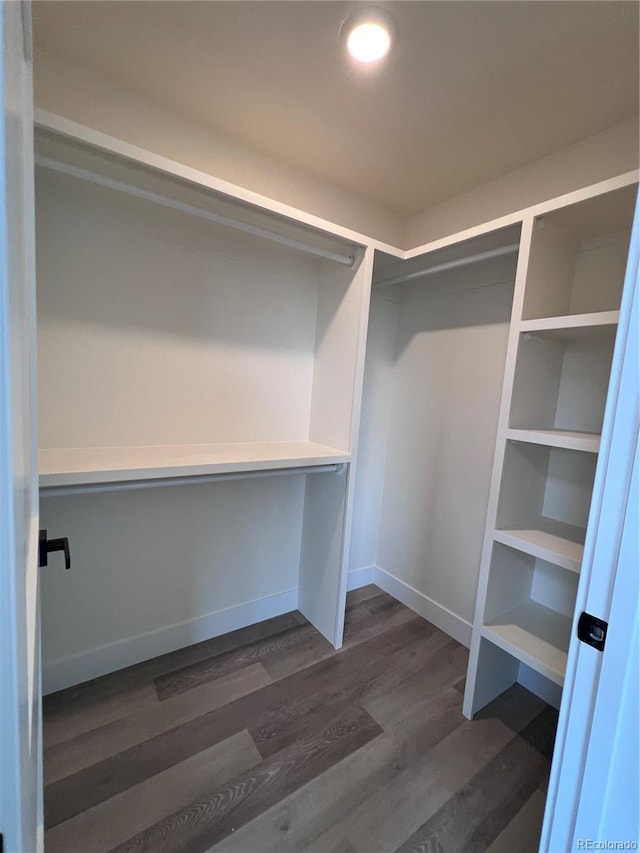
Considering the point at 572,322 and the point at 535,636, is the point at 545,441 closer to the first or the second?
the point at 572,322

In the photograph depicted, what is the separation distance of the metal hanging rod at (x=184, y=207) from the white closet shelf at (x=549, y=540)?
4.97ft

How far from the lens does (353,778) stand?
1.36 metres

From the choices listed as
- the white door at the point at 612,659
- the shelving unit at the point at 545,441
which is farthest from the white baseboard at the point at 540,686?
the white door at the point at 612,659

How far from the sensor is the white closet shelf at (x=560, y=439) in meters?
1.22

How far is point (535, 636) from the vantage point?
153 centimetres

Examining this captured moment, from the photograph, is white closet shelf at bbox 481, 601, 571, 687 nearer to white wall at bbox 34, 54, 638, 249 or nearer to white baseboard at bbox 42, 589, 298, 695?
white baseboard at bbox 42, 589, 298, 695

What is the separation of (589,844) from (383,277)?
244 cm

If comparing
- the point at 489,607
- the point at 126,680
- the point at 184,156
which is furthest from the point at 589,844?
the point at 184,156

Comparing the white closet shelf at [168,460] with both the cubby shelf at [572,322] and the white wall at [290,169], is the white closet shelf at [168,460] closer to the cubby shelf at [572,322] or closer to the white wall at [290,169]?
the cubby shelf at [572,322]

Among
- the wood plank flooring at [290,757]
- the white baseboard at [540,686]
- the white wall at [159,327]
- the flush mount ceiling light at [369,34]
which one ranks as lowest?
the wood plank flooring at [290,757]

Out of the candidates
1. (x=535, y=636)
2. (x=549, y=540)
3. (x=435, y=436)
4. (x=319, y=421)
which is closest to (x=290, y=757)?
(x=535, y=636)

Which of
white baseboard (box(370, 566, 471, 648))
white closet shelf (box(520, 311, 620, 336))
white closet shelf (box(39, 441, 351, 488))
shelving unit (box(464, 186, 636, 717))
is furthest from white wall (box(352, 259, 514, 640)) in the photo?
white closet shelf (box(39, 441, 351, 488))

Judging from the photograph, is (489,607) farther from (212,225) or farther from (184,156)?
(184,156)

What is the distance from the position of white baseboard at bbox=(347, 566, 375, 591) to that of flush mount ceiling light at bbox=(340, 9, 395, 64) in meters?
2.73
